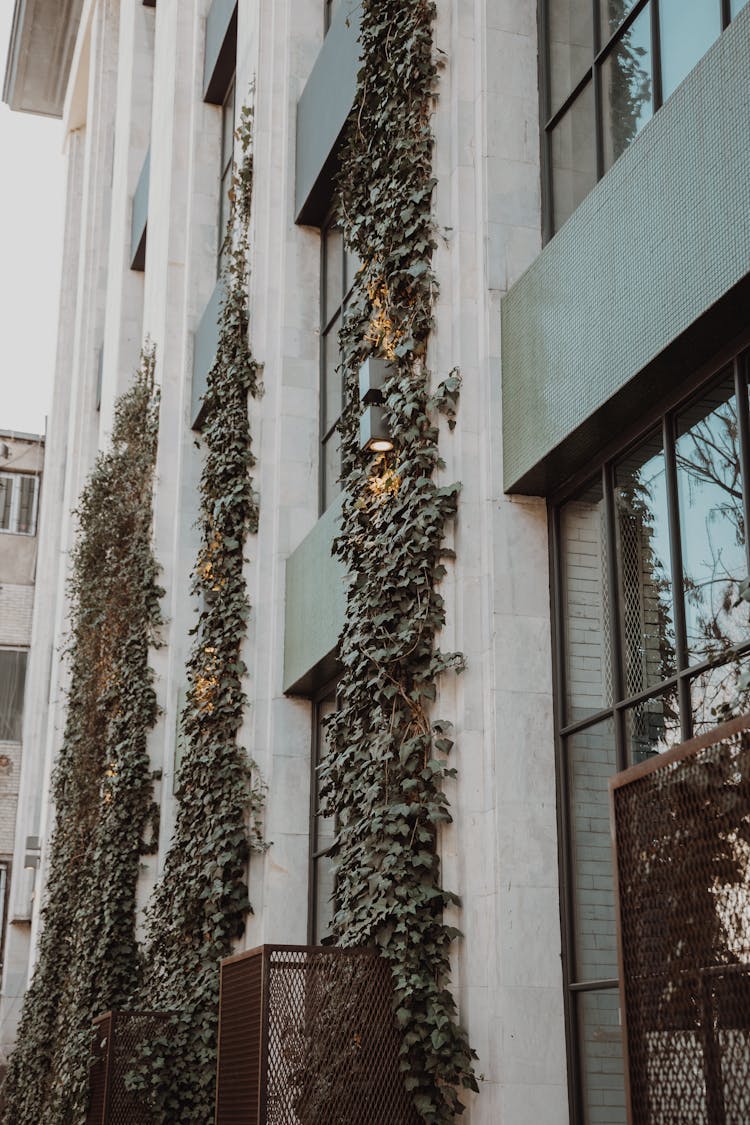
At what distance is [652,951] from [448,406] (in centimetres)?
396

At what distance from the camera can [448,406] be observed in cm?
757

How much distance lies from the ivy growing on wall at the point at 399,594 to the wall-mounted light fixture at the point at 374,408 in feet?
0.22

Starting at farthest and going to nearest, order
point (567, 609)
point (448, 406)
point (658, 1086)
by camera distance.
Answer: point (448, 406) → point (567, 609) → point (658, 1086)

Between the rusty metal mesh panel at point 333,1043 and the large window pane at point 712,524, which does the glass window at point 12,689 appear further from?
the large window pane at point 712,524

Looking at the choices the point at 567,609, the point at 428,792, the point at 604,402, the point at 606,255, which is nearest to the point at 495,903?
the point at 428,792

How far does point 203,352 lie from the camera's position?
1561 centimetres

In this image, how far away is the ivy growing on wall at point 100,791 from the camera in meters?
15.1

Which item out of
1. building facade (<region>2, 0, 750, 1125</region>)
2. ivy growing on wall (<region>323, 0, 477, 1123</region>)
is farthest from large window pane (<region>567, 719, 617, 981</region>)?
ivy growing on wall (<region>323, 0, 477, 1123</region>)

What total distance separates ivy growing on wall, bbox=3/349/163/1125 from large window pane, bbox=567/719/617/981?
7.91m

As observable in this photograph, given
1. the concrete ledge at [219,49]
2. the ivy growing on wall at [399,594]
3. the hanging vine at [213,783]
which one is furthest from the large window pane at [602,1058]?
the concrete ledge at [219,49]

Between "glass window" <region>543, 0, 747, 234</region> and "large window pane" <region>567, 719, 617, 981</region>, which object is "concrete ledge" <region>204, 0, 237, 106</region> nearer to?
"glass window" <region>543, 0, 747, 234</region>

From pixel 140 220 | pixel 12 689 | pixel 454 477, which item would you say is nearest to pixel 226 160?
pixel 140 220

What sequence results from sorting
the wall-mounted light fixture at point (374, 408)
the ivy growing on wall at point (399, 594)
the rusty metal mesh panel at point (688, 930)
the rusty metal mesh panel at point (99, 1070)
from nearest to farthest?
1. the rusty metal mesh panel at point (688, 930)
2. the ivy growing on wall at point (399, 594)
3. the wall-mounted light fixture at point (374, 408)
4. the rusty metal mesh panel at point (99, 1070)

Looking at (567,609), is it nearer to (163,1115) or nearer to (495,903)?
(495,903)
